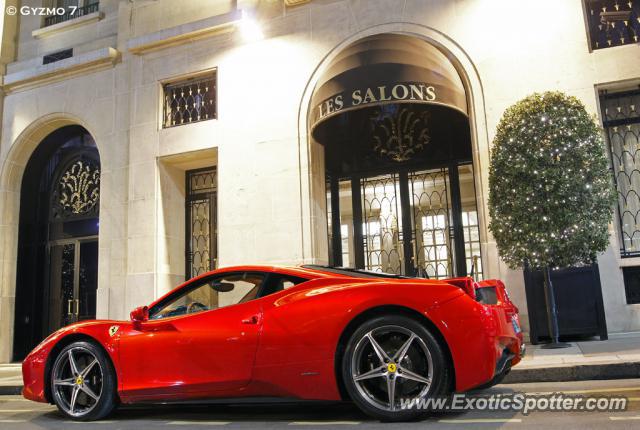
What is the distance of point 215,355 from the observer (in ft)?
14.1

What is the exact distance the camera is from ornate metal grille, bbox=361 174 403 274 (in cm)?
1086

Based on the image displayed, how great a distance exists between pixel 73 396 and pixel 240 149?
664 centimetres

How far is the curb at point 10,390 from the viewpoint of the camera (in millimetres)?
7855

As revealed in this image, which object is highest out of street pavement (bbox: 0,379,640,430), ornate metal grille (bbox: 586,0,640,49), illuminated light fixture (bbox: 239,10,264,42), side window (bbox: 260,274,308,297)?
illuminated light fixture (bbox: 239,10,264,42)

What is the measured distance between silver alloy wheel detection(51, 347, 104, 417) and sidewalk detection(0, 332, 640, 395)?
4.00 m

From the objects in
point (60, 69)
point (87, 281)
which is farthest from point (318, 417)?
point (60, 69)

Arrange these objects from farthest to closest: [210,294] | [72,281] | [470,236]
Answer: [72,281], [470,236], [210,294]

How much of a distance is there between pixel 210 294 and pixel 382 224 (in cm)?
648

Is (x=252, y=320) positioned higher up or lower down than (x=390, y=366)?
higher up

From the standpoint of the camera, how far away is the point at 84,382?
485 centimetres

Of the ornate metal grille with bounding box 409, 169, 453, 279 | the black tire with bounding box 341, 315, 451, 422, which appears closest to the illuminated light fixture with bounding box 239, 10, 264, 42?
the ornate metal grille with bounding box 409, 169, 453, 279

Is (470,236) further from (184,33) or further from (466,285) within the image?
(184,33)

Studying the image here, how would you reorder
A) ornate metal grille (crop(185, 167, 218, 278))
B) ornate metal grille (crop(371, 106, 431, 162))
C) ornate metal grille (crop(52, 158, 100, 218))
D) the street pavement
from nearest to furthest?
the street pavement → ornate metal grille (crop(371, 106, 431, 162)) → ornate metal grille (crop(185, 167, 218, 278)) → ornate metal grille (crop(52, 158, 100, 218))

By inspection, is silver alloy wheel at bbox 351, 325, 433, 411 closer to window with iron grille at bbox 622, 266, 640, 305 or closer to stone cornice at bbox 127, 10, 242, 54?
window with iron grille at bbox 622, 266, 640, 305
